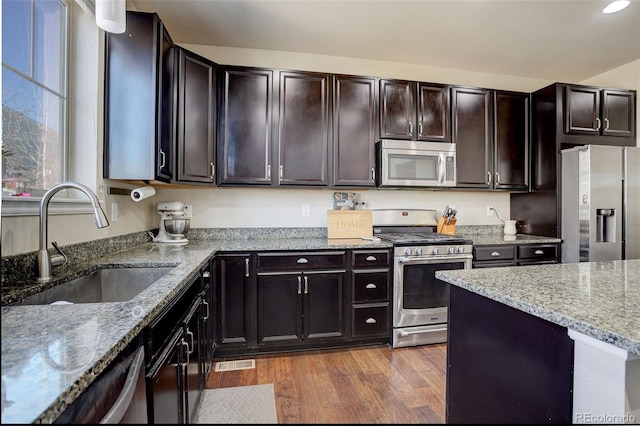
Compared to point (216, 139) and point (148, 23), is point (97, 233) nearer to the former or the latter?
point (216, 139)

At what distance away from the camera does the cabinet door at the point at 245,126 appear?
2.51 metres

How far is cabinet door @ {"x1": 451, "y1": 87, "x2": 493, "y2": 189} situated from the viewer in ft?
9.62

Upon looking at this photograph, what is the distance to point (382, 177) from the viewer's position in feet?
8.93

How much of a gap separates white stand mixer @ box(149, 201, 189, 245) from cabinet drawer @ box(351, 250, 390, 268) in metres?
1.32

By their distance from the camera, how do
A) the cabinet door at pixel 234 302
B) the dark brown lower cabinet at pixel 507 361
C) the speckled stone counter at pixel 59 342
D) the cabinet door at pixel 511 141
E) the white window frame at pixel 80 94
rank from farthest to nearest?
the cabinet door at pixel 511 141 → the cabinet door at pixel 234 302 → the white window frame at pixel 80 94 → the dark brown lower cabinet at pixel 507 361 → the speckled stone counter at pixel 59 342

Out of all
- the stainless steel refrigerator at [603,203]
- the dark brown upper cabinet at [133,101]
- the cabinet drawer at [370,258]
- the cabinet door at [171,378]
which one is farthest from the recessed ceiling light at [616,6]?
the cabinet door at [171,378]

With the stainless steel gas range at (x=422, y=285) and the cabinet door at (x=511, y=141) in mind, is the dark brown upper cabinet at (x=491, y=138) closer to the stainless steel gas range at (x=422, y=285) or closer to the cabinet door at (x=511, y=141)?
the cabinet door at (x=511, y=141)

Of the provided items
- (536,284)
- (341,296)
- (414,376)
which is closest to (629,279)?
(536,284)

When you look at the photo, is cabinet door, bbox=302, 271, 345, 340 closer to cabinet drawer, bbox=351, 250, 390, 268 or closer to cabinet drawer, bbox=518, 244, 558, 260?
cabinet drawer, bbox=351, 250, 390, 268

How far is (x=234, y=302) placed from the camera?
2.31m

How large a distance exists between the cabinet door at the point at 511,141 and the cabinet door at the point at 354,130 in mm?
1287

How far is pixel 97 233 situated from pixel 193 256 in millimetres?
536

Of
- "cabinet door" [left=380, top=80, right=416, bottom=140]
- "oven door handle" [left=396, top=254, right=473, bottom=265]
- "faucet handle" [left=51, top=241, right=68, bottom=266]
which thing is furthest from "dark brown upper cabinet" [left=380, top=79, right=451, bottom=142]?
"faucet handle" [left=51, top=241, right=68, bottom=266]

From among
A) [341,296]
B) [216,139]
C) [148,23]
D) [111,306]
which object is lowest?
[341,296]
